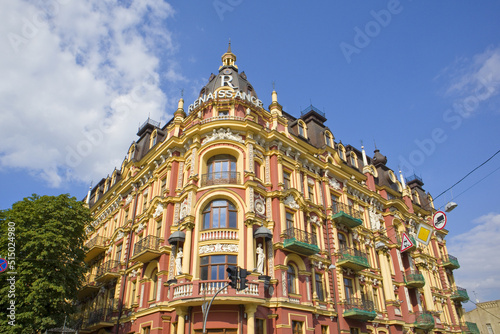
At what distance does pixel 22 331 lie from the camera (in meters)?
23.5

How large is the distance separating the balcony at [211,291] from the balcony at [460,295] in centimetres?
3294

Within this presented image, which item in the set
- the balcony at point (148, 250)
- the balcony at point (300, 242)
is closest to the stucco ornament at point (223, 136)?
the balcony at point (300, 242)

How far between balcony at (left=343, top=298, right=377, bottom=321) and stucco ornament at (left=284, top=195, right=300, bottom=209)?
8.31 m

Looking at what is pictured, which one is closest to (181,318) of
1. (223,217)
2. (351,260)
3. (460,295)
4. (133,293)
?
(223,217)

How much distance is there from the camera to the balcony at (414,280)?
116ft

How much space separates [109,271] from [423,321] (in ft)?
93.5

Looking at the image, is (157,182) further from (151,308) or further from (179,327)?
(179,327)

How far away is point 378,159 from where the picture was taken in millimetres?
44875

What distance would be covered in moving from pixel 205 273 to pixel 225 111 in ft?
43.4

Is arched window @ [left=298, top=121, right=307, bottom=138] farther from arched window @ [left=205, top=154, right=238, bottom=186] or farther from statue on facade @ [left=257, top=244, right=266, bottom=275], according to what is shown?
statue on facade @ [left=257, top=244, right=266, bottom=275]

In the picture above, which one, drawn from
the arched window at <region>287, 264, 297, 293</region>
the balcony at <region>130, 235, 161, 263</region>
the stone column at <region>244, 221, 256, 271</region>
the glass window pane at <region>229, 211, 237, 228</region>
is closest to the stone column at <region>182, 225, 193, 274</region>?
the glass window pane at <region>229, 211, 237, 228</region>

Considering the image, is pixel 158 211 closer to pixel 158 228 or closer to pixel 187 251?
pixel 158 228

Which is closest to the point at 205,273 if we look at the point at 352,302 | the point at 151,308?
the point at 151,308

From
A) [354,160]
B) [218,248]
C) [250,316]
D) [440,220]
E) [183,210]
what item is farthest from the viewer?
[354,160]
